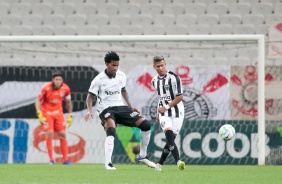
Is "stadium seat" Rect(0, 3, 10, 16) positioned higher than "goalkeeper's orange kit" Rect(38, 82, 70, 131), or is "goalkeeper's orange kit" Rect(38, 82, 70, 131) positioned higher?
"stadium seat" Rect(0, 3, 10, 16)

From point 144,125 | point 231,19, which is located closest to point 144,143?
point 144,125

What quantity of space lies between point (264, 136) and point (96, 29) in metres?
4.97

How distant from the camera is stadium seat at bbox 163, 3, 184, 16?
678 inches

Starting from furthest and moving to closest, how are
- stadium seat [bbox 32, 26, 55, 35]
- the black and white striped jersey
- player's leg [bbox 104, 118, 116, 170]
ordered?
stadium seat [bbox 32, 26, 55, 35] → the black and white striped jersey → player's leg [bbox 104, 118, 116, 170]

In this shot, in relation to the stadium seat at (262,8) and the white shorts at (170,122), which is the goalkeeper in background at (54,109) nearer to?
the white shorts at (170,122)

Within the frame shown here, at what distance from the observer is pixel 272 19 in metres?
16.9

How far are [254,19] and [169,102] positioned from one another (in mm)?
6423

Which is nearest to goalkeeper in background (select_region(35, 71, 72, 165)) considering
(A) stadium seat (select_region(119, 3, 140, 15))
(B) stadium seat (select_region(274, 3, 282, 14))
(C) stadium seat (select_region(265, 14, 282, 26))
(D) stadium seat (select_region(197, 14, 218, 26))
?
(A) stadium seat (select_region(119, 3, 140, 15))

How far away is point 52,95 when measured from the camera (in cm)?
1407

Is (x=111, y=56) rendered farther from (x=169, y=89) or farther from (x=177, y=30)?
(x=177, y=30)

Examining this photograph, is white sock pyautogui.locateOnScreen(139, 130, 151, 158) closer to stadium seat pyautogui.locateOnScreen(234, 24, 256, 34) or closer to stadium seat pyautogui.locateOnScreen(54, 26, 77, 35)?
stadium seat pyautogui.locateOnScreen(234, 24, 256, 34)

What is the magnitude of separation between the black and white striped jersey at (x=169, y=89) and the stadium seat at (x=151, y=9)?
6241 mm

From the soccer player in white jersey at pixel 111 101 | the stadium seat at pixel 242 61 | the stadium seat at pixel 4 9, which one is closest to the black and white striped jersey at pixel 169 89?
the soccer player in white jersey at pixel 111 101

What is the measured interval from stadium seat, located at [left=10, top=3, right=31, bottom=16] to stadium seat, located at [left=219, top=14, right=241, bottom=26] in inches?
160
